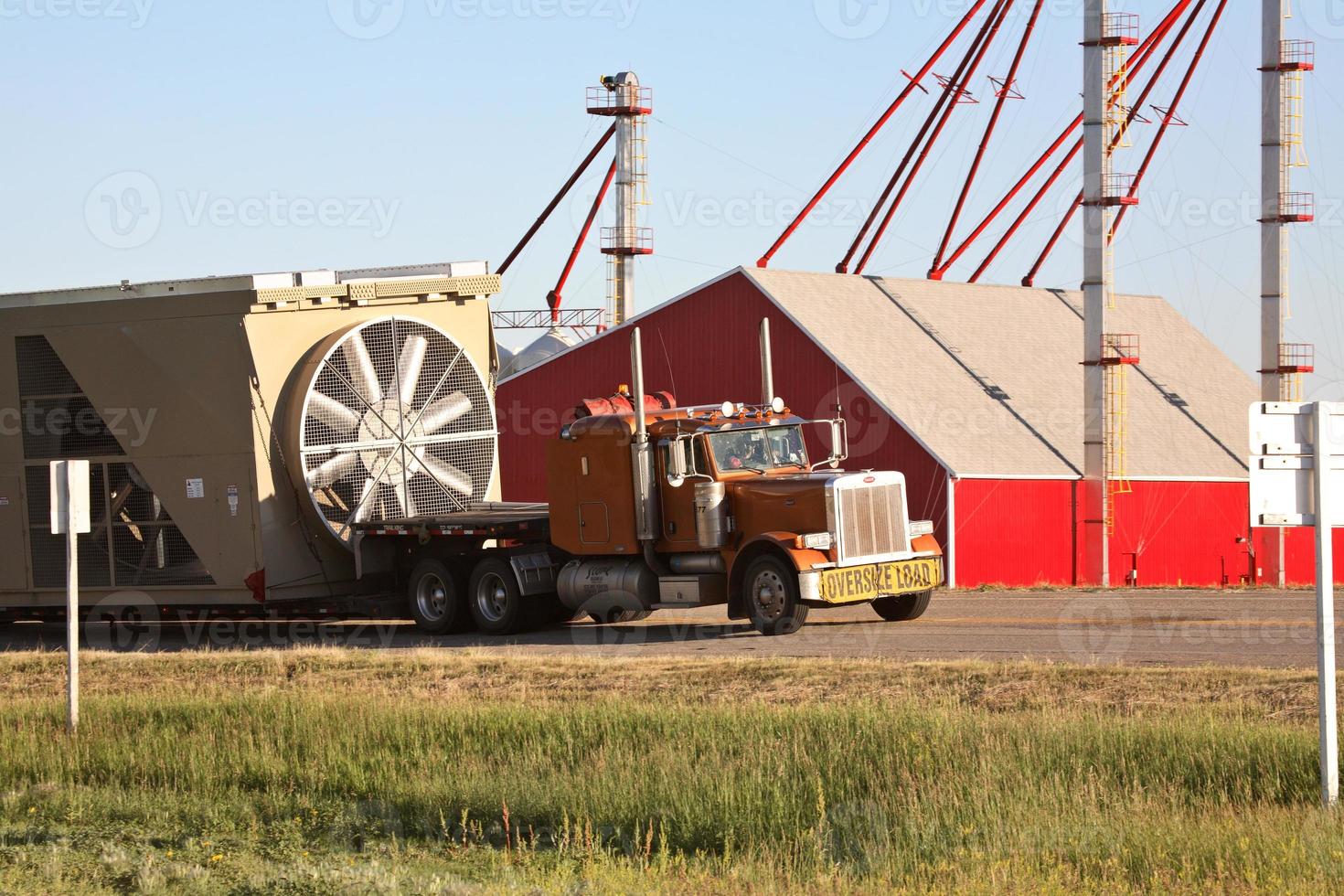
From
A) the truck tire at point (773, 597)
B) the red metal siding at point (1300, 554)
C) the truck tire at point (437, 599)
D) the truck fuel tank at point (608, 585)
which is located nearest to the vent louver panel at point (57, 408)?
the truck tire at point (437, 599)

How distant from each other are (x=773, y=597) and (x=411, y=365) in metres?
6.22

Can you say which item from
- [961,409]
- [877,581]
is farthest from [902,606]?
[961,409]

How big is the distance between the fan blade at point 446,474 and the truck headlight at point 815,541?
241 inches

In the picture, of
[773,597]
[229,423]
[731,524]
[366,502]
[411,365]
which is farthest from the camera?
[411,365]

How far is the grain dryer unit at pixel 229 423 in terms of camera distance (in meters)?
21.1

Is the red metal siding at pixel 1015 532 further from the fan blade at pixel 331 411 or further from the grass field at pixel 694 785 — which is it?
the grass field at pixel 694 785

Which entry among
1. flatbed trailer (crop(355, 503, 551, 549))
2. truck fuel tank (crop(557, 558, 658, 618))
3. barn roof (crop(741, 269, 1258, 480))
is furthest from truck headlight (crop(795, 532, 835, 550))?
barn roof (crop(741, 269, 1258, 480))

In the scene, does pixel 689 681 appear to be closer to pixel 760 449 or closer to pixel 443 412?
pixel 760 449

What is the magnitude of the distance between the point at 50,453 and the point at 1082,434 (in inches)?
1029

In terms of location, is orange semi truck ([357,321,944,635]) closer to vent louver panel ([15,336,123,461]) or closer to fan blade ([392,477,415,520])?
fan blade ([392,477,415,520])

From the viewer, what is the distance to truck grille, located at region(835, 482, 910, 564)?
19.6 meters

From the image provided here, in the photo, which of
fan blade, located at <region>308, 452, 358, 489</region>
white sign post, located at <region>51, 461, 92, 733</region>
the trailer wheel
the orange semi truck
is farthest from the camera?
the trailer wheel

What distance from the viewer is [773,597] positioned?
1984cm

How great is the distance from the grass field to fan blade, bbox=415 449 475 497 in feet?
22.3
